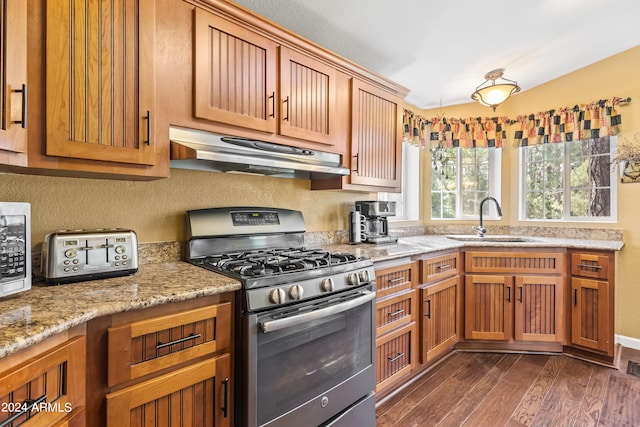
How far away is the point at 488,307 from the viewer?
8.93 feet

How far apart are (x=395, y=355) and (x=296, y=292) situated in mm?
1072

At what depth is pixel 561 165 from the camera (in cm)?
337

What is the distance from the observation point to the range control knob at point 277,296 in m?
1.31

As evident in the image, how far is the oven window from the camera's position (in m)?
1.32

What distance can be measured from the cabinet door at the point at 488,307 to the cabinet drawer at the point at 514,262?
0.07 metres

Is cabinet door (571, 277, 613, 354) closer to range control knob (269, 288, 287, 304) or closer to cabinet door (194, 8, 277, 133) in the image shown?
range control knob (269, 288, 287, 304)

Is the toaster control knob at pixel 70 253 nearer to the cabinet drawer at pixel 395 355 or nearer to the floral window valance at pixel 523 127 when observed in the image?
the cabinet drawer at pixel 395 355

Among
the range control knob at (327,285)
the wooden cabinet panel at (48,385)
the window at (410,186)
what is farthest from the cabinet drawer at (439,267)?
the wooden cabinet panel at (48,385)

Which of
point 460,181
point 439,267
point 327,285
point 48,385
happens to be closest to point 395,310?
point 439,267

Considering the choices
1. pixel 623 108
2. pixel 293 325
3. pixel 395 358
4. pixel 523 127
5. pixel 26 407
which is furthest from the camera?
pixel 523 127

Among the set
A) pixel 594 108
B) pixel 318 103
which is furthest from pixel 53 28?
pixel 594 108

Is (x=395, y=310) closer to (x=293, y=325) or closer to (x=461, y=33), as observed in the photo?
(x=293, y=325)

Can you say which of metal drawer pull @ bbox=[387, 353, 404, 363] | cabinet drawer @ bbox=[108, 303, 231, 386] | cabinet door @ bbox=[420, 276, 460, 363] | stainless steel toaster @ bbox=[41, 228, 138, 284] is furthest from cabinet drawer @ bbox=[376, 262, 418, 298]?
stainless steel toaster @ bbox=[41, 228, 138, 284]

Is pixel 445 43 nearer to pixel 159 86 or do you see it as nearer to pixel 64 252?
pixel 159 86
